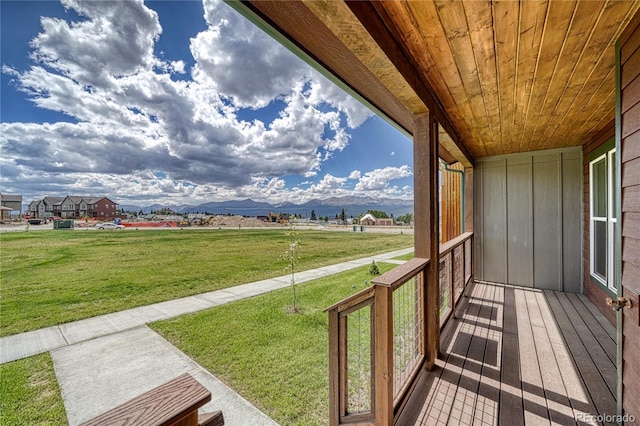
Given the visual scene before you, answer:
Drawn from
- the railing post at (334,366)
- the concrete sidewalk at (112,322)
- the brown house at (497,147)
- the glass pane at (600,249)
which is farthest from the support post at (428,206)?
the concrete sidewalk at (112,322)

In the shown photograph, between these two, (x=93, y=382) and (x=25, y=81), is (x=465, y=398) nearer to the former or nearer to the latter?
(x=93, y=382)

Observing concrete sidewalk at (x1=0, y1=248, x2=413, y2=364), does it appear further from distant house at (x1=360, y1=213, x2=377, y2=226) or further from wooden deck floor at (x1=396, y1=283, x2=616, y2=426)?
distant house at (x1=360, y1=213, x2=377, y2=226)

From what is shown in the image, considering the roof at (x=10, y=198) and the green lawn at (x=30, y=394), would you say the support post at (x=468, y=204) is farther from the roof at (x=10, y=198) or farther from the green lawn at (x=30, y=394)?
the roof at (x=10, y=198)

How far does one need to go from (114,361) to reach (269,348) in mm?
1681

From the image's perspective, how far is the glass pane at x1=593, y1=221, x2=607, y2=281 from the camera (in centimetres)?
327

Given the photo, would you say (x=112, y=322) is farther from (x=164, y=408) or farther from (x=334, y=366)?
(x=164, y=408)

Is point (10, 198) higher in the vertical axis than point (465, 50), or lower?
higher

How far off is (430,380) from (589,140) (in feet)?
13.3

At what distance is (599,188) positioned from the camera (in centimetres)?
346

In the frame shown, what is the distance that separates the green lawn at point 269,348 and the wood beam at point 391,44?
252cm

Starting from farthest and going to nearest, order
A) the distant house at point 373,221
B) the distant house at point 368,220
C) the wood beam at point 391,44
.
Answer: the distant house at point 368,220, the distant house at point 373,221, the wood beam at point 391,44

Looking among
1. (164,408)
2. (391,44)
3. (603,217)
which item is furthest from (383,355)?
(603,217)

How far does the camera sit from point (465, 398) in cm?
185

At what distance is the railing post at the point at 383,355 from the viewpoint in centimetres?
146
